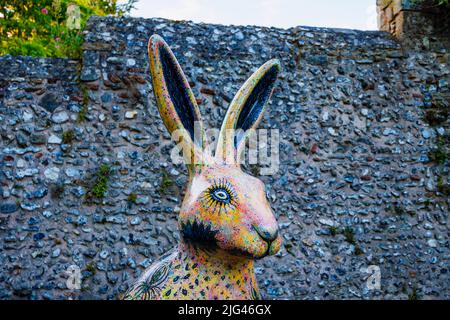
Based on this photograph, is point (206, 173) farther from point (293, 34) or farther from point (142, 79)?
point (293, 34)

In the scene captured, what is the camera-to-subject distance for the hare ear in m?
2.22

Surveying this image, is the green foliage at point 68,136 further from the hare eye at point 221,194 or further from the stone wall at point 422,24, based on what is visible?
the stone wall at point 422,24

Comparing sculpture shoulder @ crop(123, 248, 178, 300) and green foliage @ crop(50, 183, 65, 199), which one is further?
green foliage @ crop(50, 183, 65, 199)

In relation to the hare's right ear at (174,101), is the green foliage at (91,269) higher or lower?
lower

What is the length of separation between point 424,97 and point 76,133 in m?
4.03

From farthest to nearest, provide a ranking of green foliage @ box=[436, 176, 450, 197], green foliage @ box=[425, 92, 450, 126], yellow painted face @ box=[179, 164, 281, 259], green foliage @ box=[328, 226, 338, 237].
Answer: green foliage @ box=[425, 92, 450, 126]
green foliage @ box=[436, 176, 450, 197]
green foliage @ box=[328, 226, 338, 237]
yellow painted face @ box=[179, 164, 281, 259]

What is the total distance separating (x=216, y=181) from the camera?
6.75 ft

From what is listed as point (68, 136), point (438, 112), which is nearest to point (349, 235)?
point (438, 112)

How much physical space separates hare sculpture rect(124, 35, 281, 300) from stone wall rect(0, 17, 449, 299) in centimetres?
274

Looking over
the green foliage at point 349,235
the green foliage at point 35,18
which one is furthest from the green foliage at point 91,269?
the green foliage at point 35,18

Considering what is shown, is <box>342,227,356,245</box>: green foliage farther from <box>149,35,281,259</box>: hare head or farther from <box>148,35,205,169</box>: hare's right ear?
<box>148,35,205,169</box>: hare's right ear

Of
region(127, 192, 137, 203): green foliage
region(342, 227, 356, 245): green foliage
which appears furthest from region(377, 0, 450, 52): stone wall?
region(127, 192, 137, 203): green foliage

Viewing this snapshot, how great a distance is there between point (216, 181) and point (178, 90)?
46cm

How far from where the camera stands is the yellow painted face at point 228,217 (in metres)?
1.94
